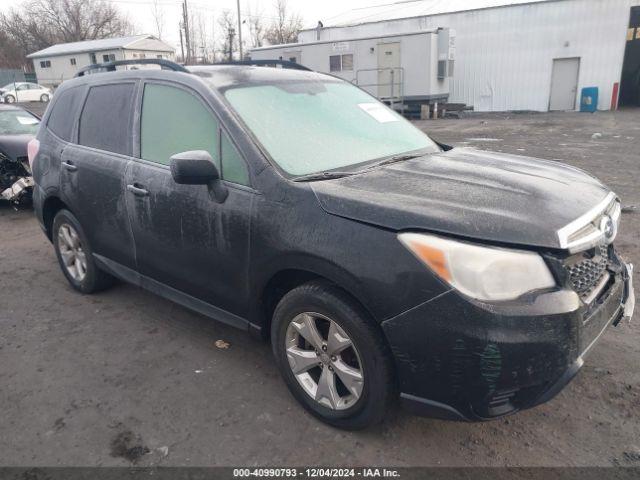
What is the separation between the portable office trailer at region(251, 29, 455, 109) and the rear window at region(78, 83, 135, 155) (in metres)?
17.1

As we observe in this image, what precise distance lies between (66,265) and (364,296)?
3356 mm

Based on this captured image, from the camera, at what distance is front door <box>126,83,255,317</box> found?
9.07 ft

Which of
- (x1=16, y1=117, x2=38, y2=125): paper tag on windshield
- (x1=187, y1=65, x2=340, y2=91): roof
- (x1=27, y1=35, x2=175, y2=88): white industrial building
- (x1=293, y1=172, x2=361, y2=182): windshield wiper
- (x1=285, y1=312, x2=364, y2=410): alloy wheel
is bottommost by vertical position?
(x1=285, y1=312, x2=364, y2=410): alloy wheel

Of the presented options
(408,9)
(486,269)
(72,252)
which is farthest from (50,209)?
(408,9)

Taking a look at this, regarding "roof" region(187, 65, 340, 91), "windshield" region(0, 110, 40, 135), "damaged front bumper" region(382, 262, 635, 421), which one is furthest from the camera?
"windshield" region(0, 110, 40, 135)

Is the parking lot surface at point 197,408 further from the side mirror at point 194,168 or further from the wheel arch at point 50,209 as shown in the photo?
the side mirror at point 194,168

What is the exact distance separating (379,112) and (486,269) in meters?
1.95

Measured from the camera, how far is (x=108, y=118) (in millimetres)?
3740

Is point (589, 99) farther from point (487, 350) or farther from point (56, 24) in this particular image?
point (56, 24)

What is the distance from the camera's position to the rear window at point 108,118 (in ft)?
11.6

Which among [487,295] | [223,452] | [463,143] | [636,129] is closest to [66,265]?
[223,452]

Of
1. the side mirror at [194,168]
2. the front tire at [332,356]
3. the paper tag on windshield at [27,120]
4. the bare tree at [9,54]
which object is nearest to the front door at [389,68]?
the paper tag on windshield at [27,120]

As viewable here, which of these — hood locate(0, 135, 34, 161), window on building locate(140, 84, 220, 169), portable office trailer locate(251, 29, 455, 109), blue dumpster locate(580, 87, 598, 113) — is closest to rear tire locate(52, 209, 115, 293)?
window on building locate(140, 84, 220, 169)

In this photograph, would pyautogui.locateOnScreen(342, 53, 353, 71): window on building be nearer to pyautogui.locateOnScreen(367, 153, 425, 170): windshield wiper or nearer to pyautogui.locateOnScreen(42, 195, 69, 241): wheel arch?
pyautogui.locateOnScreen(42, 195, 69, 241): wheel arch
